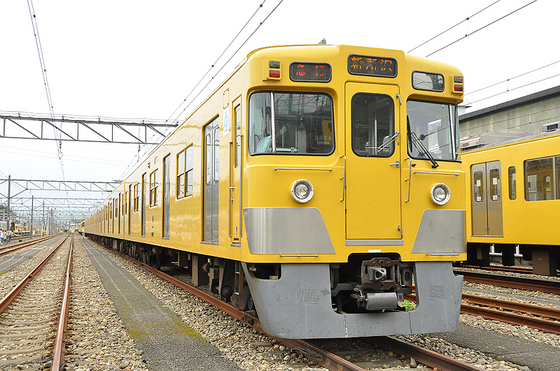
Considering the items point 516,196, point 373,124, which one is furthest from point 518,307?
point 373,124

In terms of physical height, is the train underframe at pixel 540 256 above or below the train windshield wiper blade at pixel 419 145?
below

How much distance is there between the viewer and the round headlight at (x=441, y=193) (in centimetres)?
531

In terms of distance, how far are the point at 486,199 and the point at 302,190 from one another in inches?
327

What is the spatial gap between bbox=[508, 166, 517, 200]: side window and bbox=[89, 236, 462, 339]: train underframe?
655 centimetres

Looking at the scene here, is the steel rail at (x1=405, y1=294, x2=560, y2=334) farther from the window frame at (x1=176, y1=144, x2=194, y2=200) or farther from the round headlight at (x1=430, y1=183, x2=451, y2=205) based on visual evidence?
the window frame at (x1=176, y1=144, x2=194, y2=200)

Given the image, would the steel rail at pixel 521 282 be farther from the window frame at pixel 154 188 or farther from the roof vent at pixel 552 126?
the window frame at pixel 154 188

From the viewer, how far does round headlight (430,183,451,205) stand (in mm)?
5314

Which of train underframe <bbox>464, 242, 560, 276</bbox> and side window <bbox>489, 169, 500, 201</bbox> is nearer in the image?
train underframe <bbox>464, 242, 560, 276</bbox>

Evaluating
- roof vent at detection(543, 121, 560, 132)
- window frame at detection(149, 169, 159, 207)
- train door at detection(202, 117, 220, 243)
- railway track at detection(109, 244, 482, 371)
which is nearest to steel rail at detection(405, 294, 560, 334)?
railway track at detection(109, 244, 482, 371)

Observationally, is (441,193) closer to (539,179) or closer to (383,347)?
(383,347)

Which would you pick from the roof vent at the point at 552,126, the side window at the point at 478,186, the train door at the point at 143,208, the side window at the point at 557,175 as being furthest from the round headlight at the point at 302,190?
the train door at the point at 143,208

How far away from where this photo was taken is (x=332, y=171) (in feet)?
16.6

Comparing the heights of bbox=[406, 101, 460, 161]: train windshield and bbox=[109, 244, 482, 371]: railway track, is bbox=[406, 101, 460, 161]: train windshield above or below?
above

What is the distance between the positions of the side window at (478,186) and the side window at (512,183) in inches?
36.7
